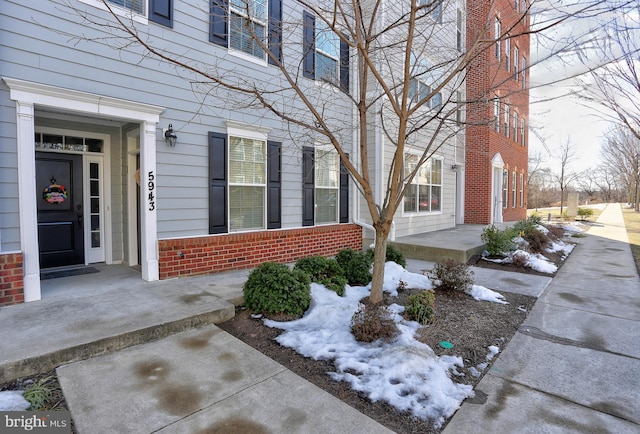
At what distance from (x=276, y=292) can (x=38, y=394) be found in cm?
223

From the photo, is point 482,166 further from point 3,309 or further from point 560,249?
point 3,309

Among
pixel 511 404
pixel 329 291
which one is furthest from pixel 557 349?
pixel 329 291

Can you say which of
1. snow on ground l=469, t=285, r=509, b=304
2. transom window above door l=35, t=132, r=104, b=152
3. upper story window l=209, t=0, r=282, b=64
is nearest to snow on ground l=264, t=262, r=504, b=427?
snow on ground l=469, t=285, r=509, b=304

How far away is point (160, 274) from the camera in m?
5.20

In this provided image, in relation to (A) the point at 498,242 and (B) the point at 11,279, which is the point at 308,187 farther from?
(B) the point at 11,279

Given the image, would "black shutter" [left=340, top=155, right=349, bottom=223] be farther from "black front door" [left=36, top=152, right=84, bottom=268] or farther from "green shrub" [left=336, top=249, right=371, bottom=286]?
"black front door" [left=36, top=152, right=84, bottom=268]

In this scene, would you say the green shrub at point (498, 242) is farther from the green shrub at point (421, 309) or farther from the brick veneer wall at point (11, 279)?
the brick veneer wall at point (11, 279)

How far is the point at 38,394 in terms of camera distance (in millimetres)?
2402

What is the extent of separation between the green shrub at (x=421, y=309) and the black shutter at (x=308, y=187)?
373 cm

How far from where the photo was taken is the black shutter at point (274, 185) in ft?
21.6

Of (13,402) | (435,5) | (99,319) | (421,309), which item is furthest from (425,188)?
(13,402)

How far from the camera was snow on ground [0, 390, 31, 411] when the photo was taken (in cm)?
230

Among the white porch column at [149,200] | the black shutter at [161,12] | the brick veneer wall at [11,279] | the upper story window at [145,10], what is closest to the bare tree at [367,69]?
the upper story window at [145,10]

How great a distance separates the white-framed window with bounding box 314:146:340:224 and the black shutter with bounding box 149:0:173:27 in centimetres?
354
